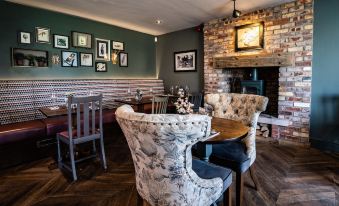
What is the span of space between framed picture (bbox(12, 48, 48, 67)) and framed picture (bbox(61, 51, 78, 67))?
316 mm

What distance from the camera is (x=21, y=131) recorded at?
2914mm

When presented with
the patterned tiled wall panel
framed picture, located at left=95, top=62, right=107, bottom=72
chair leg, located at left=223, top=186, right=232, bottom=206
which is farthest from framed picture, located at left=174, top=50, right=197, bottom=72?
chair leg, located at left=223, top=186, right=232, bottom=206

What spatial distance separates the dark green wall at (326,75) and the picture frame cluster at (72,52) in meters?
4.07

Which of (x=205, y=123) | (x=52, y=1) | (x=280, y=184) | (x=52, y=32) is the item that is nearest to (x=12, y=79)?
(x=52, y=32)

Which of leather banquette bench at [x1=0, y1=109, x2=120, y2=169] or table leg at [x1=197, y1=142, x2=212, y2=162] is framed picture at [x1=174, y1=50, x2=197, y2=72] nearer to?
leather banquette bench at [x1=0, y1=109, x2=120, y2=169]

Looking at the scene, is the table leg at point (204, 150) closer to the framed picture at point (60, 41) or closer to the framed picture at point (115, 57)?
the framed picture at point (60, 41)

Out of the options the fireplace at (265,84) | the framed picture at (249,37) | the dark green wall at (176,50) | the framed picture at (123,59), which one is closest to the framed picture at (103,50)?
the framed picture at (123,59)

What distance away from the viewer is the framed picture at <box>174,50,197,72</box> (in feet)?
17.7

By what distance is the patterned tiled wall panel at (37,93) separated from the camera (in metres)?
3.37

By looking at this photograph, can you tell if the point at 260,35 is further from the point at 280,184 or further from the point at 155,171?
the point at 155,171

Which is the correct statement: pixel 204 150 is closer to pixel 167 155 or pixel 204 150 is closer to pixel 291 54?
pixel 167 155

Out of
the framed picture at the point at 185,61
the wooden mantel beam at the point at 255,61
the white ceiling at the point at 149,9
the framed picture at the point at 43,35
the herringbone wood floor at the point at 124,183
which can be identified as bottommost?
the herringbone wood floor at the point at 124,183

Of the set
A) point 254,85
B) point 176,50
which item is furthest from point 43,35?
point 254,85

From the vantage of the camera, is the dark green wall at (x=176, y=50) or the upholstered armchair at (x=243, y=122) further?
the dark green wall at (x=176, y=50)
